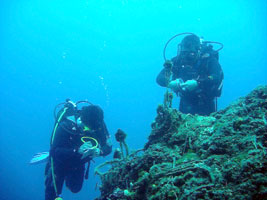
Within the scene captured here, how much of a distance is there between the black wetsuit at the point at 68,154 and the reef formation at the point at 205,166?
2.83 m

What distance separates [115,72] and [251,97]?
151m

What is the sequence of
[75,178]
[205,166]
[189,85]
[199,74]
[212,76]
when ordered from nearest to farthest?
[205,166] → [189,85] → [212,76] → [199,74] → [75,178]

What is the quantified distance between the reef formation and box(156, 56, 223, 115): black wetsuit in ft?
6.31

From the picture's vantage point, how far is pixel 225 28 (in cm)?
15325

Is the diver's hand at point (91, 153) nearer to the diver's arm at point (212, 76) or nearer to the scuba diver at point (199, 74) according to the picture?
the scuba diver at point (199, 74)

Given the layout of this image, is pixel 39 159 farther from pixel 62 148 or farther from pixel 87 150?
pixel 87 150

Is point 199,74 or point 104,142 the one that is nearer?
point 199,74

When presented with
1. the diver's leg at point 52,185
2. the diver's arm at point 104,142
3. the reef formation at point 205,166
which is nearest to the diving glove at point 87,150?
the diver's arm at point 104,142

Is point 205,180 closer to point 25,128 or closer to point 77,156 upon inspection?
point 77,156

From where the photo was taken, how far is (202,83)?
4.60m

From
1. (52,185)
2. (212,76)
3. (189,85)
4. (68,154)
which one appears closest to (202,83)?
(212,76)

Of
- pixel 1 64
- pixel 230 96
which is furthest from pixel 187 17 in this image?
pixel 1 64

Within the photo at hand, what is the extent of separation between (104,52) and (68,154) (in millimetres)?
153010

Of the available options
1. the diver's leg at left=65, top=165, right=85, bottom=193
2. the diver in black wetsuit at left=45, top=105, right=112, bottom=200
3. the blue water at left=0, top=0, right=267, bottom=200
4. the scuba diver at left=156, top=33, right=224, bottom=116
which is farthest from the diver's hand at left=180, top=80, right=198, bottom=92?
the blue water at left=0, top=0, right=267, bottom=200
